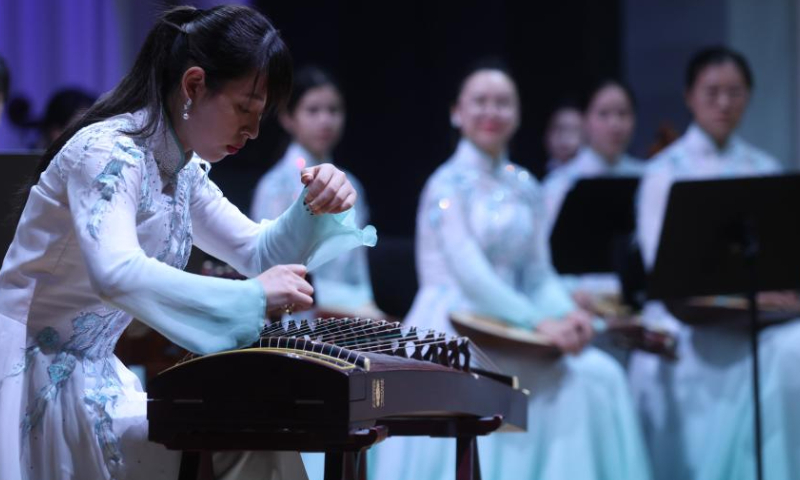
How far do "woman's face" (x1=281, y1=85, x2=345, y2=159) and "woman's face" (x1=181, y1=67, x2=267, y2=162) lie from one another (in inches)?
122

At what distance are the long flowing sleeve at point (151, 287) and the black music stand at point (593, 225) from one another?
3.64m

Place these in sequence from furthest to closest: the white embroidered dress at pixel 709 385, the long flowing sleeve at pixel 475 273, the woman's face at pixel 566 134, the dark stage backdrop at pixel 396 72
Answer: the woman's face at pixel 566 134, the dark stage backdrop at pixel 396 72, the white embroidered dress at pixel 709 385, the long flowing sleeve at pixel 475 273

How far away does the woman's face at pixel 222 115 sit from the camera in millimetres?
1972

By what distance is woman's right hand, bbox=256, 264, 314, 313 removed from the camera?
1.81 m

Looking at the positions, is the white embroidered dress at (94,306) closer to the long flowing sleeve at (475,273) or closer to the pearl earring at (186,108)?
the pearl earring at (186,108)

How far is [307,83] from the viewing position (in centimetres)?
514

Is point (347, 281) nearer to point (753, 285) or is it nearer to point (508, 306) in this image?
point (508, 306)

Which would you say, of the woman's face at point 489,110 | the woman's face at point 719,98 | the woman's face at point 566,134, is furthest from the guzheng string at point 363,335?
the woman's face at point 566,134

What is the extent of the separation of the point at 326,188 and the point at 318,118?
123 inches

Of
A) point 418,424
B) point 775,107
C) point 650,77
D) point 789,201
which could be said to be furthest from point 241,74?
point 650,77

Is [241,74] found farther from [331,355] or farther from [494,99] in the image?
[494,99]

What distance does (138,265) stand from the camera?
176cm

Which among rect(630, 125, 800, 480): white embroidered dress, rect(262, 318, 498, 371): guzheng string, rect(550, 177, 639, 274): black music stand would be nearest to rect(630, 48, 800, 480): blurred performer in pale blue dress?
rect(630, 125, 800, 480): white embroidered dress

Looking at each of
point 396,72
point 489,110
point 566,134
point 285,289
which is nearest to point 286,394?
point 285,289
